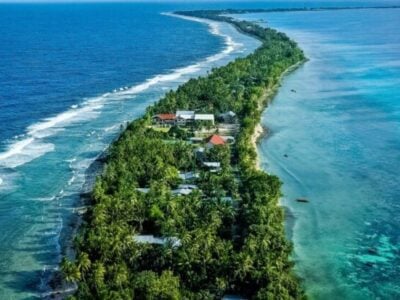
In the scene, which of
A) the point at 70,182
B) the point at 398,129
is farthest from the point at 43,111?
the point at 398,129

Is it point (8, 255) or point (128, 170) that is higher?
point (128, 170)

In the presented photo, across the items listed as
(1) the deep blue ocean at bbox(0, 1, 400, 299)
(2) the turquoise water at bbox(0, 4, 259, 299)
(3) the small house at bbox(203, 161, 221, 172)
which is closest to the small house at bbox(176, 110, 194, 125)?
(2) the turquoise water at bbox(0, 4, 259, 299)

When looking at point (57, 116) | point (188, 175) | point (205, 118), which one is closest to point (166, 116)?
point (205, 118)

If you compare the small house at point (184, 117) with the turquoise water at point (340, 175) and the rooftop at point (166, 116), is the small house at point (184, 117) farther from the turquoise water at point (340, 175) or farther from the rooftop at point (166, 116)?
the turquoise water at point (340, 175)

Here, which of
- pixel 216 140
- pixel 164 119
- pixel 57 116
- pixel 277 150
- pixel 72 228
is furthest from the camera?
pixel 57 116

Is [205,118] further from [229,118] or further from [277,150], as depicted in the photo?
[277,150]

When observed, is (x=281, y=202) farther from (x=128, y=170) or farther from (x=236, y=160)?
(x=128, y=170)
